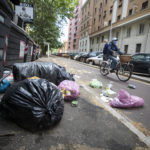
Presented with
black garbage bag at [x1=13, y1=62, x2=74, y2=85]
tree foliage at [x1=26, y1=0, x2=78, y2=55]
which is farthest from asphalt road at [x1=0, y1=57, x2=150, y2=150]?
tree foliage at [x1=26, y1=0, x2=78, y2=55]

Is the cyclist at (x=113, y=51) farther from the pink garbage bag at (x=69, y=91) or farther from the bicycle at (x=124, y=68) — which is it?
the pink garbage bag at (x=69, y=91)

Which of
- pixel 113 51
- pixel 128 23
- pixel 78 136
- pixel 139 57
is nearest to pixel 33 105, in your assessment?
pixel 78 136

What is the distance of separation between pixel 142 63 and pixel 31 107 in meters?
7.80

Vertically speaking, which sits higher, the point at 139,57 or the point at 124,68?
the point at 139,57

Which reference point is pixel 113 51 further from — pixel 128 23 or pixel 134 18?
pixel 128 23

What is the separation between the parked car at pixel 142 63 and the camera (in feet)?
23.3

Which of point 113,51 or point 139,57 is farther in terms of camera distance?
point 139,57

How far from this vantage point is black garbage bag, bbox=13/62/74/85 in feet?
8.73

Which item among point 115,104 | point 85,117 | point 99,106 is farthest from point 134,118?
point 85,117

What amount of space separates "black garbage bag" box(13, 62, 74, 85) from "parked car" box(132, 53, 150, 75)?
6.19 metres

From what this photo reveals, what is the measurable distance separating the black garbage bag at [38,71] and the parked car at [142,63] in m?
6.19

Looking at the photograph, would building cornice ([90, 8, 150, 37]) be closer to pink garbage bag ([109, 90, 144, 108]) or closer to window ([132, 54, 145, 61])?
window ([132, 54, 145, 61])

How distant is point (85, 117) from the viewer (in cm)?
187

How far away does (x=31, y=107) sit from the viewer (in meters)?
1.40
